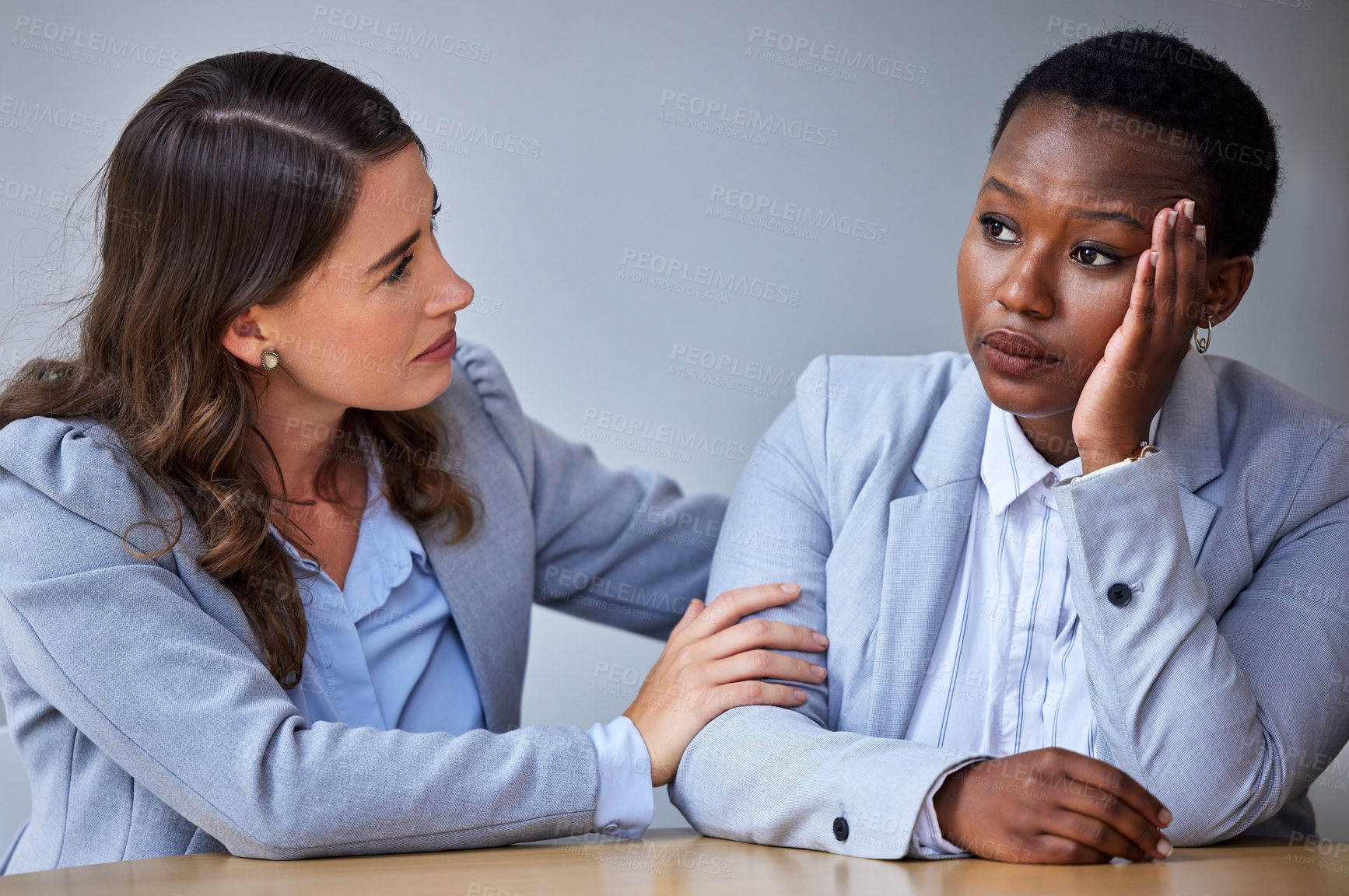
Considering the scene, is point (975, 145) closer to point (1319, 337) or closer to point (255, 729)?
point (1319, 337)

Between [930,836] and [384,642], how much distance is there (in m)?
0.81

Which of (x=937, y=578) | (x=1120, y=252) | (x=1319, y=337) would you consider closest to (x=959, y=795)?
(x=937, y=578)

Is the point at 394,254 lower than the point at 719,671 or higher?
higher

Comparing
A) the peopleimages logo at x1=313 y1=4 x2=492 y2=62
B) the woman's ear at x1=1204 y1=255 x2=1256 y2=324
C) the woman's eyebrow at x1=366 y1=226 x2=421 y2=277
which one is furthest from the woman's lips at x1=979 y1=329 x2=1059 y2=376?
the peopleimages logo at x1=313 y1=4 x2=492 y2=62

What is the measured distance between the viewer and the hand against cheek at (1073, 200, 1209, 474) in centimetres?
128

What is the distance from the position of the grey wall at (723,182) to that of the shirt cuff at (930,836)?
4.39ft

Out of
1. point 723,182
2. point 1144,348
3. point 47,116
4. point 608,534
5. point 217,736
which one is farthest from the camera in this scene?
point 723,182

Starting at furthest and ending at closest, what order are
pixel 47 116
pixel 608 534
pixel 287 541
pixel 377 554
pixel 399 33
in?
pixel 399 33, pixel 47 116, pixel 608 534, pixel 377 554, pixel 287 541

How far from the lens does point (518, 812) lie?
4.11 feet

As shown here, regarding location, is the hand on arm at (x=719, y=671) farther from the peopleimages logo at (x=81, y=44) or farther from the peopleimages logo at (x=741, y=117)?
the peopleimages logo at (x=81, y=44)

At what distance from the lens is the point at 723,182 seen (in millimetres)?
2453

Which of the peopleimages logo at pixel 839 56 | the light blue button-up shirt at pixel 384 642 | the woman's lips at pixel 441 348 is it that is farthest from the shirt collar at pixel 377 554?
the peopleimages logo at pixel 839 56

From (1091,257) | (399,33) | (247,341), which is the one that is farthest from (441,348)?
(399,33)

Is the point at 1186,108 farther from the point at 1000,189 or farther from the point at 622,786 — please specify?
the point at 622,786
